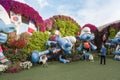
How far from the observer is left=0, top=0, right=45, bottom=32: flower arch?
16.5 m

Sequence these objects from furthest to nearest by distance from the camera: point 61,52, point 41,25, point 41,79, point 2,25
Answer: point 41,25
point 61,52
point 2,25
point 41,79

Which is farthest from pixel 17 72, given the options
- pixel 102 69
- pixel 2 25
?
pixel 102 69

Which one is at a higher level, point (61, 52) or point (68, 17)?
point (68, 17)

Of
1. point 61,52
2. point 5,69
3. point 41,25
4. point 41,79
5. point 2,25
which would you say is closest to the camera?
point 41,79

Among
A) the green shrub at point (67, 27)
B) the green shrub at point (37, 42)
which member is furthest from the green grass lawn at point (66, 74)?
the green shrub at point (67, 27)

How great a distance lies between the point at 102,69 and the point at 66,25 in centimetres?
828

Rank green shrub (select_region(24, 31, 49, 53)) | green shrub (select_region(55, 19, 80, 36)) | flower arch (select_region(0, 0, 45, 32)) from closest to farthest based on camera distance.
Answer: flower arch (select_region(0, 0, 45, 32))
green shrub (select_region(24, 31, 49, 53))
green shrub (select_region(55, 19, 80, 36))

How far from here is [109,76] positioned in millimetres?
11516

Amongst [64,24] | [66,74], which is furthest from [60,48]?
[66,74]

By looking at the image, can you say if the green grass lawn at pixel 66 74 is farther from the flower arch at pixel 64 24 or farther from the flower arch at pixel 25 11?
the flower arch at pixel 64 24

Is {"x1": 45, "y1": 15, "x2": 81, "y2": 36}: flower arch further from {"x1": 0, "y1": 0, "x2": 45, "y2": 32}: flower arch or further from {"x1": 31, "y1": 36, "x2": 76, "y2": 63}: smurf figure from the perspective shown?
{"x1": 31, "y1": 36, "x2": 76, "y2": 63}: smurf figure

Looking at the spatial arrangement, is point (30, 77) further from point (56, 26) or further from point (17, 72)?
point (56, 26)

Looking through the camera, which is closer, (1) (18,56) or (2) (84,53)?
(1) (18,56)

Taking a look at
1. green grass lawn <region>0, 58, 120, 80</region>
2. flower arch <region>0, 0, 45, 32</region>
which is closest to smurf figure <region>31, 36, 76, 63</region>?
flower arch <region>0, 0, 45, 32</region>
